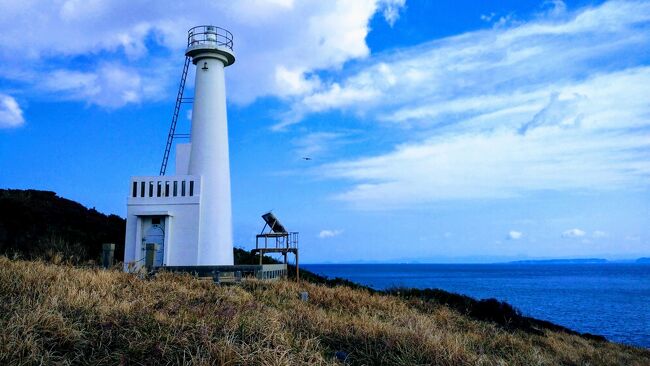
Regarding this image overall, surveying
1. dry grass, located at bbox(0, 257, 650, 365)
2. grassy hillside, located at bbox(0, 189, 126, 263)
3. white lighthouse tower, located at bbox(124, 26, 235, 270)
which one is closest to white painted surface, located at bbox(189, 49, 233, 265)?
white lighthouse tower, located at bbox(124, 26, 235, 270)

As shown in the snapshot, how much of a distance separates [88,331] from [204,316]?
145 centimetres

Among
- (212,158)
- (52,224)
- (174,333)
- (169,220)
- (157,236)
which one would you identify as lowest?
(174,333)

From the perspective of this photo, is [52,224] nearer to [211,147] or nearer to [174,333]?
[211,147]

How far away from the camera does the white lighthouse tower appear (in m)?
19.5

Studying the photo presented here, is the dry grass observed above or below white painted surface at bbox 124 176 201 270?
below

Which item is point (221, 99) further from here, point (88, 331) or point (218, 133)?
point (88, 331)

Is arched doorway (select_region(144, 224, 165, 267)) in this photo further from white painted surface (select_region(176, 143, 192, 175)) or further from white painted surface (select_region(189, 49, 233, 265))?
white painted surface (select_region(176, 143, 192, 175))

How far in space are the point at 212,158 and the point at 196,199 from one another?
6.12ft

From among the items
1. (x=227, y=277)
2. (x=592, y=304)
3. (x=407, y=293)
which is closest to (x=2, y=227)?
(x=227, y=277)

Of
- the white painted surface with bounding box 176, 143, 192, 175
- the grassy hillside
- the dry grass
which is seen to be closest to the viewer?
the dry grass

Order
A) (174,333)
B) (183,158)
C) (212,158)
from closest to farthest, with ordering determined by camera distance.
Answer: (174,333), (212,158), (183,158)

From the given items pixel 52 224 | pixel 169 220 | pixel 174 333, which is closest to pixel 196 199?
pixel 169 220

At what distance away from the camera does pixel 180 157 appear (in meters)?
20.9

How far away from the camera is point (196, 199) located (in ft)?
64.5
